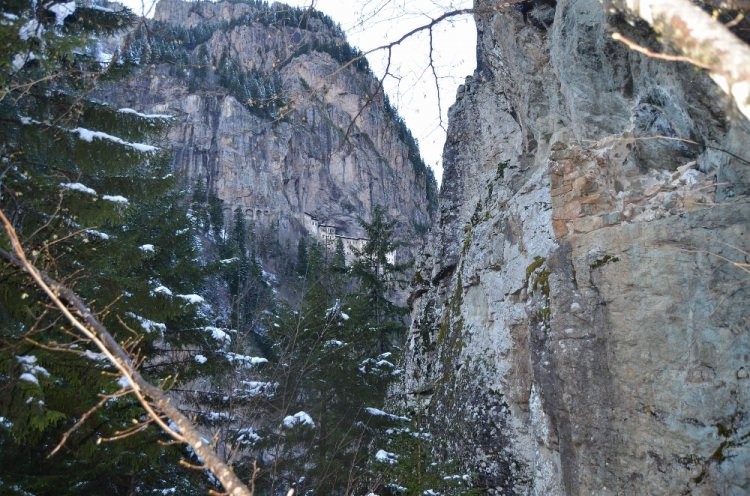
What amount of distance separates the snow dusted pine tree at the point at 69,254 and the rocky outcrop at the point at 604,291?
3.98 meters

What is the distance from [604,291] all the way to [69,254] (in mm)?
5439

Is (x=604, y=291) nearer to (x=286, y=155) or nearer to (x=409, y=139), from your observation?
(x=409, y=139)

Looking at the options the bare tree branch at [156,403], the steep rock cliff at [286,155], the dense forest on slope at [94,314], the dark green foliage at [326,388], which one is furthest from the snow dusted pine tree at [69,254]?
the steep rock cliff at [286,155]

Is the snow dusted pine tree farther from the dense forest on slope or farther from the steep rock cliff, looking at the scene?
the steep rock cliff

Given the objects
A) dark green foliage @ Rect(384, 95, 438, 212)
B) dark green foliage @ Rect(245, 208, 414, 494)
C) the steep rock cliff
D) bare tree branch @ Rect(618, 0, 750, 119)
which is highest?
the steep rock cliff

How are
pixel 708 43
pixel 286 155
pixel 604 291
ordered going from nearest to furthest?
pixel 708 43
pixel 604 291
pixel 286 155

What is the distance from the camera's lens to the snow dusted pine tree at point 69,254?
4730 mm

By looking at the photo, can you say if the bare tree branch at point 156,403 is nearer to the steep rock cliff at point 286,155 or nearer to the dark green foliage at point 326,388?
the dark green foliage at point 326,388

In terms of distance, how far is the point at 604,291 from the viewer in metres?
5.71

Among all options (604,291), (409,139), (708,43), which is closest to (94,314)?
(708,43)

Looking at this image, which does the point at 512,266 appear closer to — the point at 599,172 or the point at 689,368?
the point at 599,172

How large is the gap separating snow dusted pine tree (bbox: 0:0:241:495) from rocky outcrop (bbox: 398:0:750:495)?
3.98m

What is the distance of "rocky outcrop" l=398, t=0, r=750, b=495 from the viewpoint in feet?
16.0

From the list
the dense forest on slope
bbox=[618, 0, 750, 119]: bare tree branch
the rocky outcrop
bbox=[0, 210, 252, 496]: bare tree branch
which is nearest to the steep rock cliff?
the rocky outcrop
